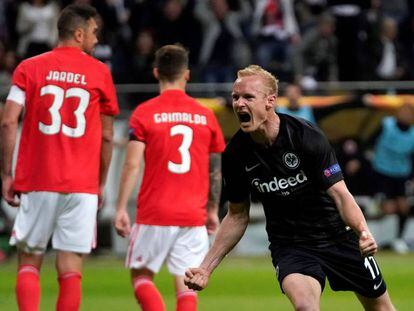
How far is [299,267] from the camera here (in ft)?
25.0

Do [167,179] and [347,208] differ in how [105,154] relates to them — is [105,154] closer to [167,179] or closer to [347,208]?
[167,179]

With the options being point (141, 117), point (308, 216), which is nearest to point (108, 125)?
point (141, 117)

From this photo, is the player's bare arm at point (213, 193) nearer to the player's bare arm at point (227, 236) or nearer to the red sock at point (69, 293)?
the red sock at point (69, 293)

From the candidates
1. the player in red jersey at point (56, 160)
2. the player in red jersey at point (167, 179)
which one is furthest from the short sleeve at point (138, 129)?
the player in red jersey at point (56, 160)

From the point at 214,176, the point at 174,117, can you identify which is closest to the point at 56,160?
the point at 174,117

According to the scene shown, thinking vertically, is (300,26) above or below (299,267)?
above

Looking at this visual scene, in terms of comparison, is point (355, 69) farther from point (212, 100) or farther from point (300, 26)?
point (212, 100)

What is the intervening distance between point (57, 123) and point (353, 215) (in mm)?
2697

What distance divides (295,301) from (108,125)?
262 centimetres

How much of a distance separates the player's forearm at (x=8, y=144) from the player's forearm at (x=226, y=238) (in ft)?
6.27

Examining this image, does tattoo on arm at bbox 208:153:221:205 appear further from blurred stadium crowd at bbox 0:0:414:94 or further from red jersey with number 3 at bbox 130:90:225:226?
blurred stadium crowd at bbox 0:0:414:94

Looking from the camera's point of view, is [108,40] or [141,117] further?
[108,40]

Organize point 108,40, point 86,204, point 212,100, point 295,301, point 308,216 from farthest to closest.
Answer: point 108,40 < point 212,100 < point 86,204 < point 308,216 < point 295,301

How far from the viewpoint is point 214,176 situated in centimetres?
988
